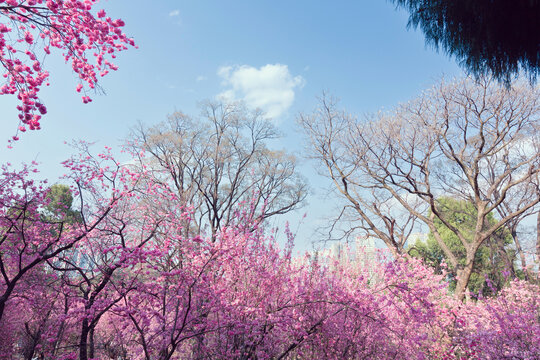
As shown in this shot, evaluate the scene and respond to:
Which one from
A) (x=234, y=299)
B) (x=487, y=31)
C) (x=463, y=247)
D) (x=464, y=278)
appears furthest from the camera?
(x=463, y=247)

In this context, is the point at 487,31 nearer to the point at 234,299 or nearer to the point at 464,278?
the point at 234,299

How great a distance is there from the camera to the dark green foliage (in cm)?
333

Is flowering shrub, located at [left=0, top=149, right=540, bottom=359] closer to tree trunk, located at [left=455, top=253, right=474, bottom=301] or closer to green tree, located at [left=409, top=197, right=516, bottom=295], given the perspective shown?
tree trunk, located at [left=455, top=253, right=474, bottom=301]

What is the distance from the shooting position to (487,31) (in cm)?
352

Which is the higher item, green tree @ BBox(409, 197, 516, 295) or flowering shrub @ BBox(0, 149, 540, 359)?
green tree @ BBox(409, 197, 516, 295)

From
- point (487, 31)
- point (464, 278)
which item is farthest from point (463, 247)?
point (487, 31)

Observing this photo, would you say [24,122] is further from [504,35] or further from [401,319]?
[401,319]

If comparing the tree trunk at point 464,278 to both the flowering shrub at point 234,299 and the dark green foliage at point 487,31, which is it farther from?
the dark green foliage at point 487,31

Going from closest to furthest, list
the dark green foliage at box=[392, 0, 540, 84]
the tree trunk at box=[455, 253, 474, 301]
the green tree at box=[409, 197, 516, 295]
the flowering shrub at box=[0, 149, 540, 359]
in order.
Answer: the dark green foliage at box=[392, 0, 540, 84] → the flowering shrub at box=[0, 149, 540, 359] → the tree trunk at box=[455, 253, 474, 301] → the green tree at box=[409, 197, 516, 295]

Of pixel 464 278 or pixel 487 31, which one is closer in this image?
pixel 487 31

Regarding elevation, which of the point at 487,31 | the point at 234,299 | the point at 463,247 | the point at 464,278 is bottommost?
the point at 234,299

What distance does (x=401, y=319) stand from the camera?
5.93 meters

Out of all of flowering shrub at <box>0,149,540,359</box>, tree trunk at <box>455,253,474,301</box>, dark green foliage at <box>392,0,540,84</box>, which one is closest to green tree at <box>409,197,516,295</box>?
tree trunk at <box>455,253,474,301</box>

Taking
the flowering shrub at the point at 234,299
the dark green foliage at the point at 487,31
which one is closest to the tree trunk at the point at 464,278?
the flowering shrub at the point at 234,299
